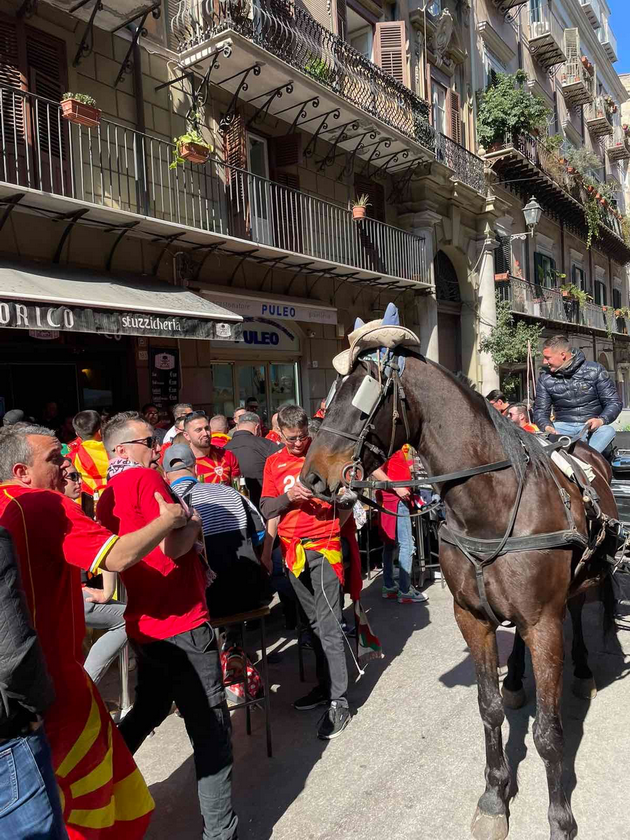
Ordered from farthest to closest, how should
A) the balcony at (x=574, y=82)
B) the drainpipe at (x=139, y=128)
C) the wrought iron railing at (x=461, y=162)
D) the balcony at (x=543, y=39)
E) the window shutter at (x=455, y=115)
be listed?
1. the balcony at (x=574, y=82)
2. the balcony at (x=543, y=39)
3. the window shutter at (x=455, y=115)
4. the wrought iron railing at (x=461, y=162)
5. the drainpipe at (x=139, y=128)

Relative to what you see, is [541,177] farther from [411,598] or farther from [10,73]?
[411,598]

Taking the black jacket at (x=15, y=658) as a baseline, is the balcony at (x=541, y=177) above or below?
above

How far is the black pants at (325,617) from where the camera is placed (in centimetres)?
371

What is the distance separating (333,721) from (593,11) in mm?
35203

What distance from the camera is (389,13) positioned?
15188mm

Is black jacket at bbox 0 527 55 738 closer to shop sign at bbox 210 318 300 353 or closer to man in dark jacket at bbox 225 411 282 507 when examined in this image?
man in dark jacket at bbox 225 411 282 507

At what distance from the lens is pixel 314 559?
12.7 feet

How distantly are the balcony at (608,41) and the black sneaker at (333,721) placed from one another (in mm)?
37284

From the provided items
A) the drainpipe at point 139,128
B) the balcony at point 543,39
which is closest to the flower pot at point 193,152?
the drainpipe at point 139,128

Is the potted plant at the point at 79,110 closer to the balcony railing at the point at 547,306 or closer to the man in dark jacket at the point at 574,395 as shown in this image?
the man in dark jacket at the point at 574,395

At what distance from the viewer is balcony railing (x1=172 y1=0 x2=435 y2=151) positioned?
9656mm

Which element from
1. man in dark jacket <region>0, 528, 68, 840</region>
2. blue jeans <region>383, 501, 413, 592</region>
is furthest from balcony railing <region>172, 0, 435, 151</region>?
man in dark jacket <region>0, 528, 68, 840</region>

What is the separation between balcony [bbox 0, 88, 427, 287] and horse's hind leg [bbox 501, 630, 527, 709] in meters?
7.04

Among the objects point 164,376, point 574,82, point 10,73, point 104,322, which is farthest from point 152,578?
point 574,82
